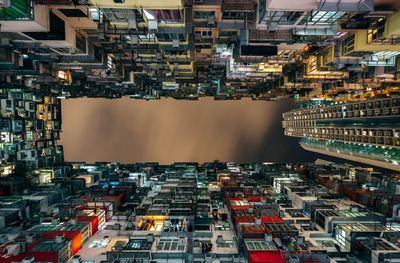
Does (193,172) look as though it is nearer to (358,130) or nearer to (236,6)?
(358,130)

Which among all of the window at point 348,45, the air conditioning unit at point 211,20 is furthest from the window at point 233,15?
the window at point 348,45

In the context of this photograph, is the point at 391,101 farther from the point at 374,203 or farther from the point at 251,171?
the point at 251,171

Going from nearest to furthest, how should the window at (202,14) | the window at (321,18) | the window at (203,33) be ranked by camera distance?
the window at (321,18), the window at (202,14), the window at (203,33)

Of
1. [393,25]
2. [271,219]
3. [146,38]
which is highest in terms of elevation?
[146,38]

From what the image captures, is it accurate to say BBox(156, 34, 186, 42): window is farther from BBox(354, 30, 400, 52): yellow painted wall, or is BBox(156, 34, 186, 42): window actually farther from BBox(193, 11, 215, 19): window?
BBox(354, 30, 400, 52): yellow painted wall

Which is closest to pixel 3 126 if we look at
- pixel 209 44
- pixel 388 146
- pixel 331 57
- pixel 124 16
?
pixel 209 44

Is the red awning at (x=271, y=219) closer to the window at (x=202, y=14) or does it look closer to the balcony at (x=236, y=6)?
the window at (x=202, y=14)

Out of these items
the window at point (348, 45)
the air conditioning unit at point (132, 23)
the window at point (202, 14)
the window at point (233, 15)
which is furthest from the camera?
the window at point (348, 45)

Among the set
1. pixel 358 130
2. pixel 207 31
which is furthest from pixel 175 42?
pixel 358 130
